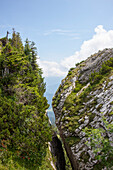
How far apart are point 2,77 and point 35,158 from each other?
389 inches

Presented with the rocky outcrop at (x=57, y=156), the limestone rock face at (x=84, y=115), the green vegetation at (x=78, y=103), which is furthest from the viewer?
the rocky outcrop at (x=57, y=156)

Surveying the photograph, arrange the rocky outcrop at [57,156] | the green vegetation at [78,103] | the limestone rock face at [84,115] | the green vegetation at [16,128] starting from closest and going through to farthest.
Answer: the green vegetation at [16,128] → the limestone rock face at [84,115] → the green vegetation at [78,103] → the rocky outcrop at [57,156]

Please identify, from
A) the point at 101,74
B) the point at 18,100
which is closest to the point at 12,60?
the point at 18,100

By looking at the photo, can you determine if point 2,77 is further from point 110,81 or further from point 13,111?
point 110,81

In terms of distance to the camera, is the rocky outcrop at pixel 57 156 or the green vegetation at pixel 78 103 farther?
the rocky outcrop at pixel 57 156

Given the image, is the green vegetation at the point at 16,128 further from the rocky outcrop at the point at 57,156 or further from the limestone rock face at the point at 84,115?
the rocky outcrop at the point at 57,156

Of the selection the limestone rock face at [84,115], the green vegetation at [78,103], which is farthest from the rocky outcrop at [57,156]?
the green vegetation at [78,103]

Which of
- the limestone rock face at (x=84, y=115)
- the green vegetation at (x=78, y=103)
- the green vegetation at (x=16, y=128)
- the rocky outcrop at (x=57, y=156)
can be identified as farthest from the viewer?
the rocky outcrop at (x=57, y=156)

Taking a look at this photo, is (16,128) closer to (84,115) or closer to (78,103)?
(84,115)

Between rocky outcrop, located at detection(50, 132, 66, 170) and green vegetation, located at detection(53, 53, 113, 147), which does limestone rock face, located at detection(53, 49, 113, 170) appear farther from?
rocky outcrop, located at detection(50, 132, 66, 170)

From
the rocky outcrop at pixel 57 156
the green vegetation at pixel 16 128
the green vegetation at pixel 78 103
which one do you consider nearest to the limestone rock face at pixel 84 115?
the green vegetation at pixel 78 103

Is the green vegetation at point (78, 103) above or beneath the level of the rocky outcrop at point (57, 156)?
above

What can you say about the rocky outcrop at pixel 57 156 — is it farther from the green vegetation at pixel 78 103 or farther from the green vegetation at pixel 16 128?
the green vegetation at pixel 16 128

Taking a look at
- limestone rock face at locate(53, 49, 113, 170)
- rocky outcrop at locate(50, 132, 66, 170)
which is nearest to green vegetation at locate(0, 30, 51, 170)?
limestone rock face at locate(53, 49, 113, 170)
